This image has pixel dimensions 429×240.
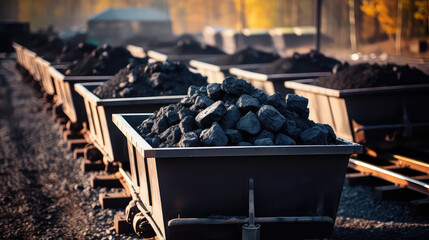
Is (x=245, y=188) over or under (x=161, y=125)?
under

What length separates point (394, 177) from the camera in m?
5.90

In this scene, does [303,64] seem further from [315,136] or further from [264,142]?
[264,142]

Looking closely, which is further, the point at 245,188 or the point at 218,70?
the point at 218,70

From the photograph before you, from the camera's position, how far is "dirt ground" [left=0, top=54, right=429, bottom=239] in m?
5.28

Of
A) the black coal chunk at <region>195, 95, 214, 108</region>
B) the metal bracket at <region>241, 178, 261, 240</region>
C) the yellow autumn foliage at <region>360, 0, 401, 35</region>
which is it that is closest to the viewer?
the metal bracket at <region>241, 178, 261, 240</region>

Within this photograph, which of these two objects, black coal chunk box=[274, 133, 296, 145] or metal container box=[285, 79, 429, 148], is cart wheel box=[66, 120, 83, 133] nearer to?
metal container box=[285, 79, 429, 148]

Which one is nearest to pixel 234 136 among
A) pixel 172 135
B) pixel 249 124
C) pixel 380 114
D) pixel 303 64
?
pixel 249 124

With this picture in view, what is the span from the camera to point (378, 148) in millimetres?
6949

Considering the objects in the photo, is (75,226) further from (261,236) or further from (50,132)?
(50,132)

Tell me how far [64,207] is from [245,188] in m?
3.33

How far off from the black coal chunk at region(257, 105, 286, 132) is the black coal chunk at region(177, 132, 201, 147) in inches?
22.1

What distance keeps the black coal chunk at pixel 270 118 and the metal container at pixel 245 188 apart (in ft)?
1.03

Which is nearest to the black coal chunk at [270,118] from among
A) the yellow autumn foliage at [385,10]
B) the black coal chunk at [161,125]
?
the black coal chunk at [161,125]

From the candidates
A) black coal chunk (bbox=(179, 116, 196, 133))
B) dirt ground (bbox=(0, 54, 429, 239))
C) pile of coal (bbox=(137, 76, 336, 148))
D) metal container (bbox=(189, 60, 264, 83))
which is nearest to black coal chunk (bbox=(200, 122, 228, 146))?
pile of coal (bbox=(137, 76, 336, 148))
